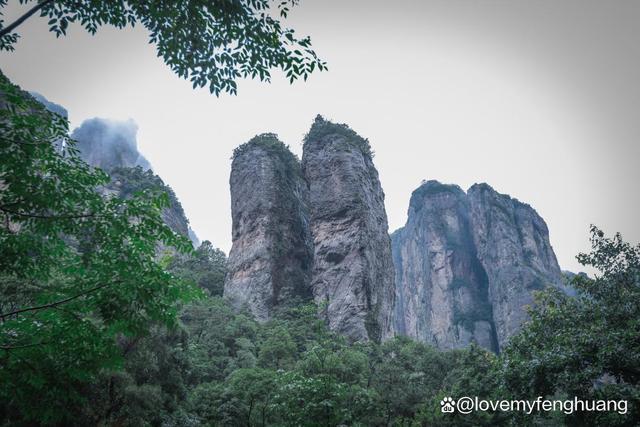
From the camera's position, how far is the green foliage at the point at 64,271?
14.1 feet

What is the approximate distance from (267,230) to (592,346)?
31.3 m

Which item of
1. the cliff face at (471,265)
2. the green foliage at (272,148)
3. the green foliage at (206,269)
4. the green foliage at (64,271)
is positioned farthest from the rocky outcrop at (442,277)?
the green foliage at (64,271)

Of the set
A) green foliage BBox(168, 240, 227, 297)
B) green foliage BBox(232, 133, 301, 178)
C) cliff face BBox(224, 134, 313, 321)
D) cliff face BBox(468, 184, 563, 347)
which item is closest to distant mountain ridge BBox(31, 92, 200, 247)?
green foliage BBox(168, 240, 227, 297)

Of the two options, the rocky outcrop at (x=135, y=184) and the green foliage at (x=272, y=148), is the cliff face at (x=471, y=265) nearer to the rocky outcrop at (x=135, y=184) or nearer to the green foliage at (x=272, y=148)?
the green foliage at (x=272, y=148)

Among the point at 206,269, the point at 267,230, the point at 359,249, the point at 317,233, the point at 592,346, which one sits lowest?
the point at 592,346

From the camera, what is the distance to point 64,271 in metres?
4.61

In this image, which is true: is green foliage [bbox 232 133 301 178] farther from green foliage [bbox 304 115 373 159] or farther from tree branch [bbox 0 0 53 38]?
tree branch [bbox 0 0 53 38]

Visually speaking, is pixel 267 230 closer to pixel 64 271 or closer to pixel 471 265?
pixel 64 271

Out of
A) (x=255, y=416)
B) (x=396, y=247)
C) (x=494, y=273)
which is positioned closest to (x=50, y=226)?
(x=255, y=416)

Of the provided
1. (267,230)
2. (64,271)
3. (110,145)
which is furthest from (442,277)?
(64,271)

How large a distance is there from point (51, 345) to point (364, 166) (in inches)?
1537

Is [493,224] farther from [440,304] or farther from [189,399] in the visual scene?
[189,399]

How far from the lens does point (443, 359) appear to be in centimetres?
2311

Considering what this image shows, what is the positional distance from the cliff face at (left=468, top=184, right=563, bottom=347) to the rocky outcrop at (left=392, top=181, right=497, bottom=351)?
2.93m
